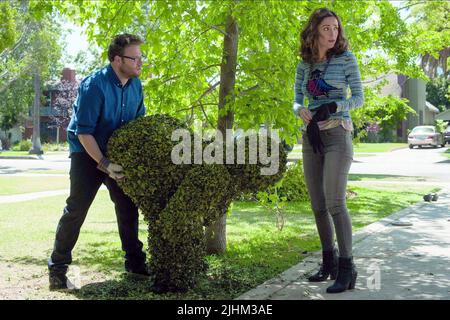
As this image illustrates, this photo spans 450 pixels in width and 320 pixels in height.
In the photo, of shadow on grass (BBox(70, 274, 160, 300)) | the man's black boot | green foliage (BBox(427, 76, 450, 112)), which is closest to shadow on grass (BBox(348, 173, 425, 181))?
shadow on grass (BBox(70, 274, 160, 300))

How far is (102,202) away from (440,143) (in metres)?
33.9

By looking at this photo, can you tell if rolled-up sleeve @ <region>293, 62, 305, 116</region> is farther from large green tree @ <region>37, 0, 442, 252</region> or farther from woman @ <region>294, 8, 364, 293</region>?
large green tree @ <region>37, 0, 442, 252</region>

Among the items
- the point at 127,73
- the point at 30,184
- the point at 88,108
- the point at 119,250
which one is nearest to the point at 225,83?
the point at 127,73

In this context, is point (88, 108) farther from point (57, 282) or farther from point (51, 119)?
point (51, 119)

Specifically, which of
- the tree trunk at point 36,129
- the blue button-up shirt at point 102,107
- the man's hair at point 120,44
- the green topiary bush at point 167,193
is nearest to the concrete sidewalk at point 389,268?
the green topiary bush at point 167,193

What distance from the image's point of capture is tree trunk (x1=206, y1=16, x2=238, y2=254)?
5.78 metres

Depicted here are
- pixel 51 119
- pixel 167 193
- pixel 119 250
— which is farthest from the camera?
pixel 51 119

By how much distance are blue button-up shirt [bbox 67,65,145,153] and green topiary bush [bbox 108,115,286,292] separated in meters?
0.22

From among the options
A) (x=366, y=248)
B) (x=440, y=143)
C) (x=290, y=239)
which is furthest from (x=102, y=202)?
(x=440, y=143)

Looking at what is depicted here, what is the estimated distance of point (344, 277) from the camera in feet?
13.9

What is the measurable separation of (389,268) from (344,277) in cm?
113

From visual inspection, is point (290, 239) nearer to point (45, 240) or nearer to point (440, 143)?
point (45, 240)

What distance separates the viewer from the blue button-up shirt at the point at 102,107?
427 centimetres

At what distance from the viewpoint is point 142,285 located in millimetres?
4547
